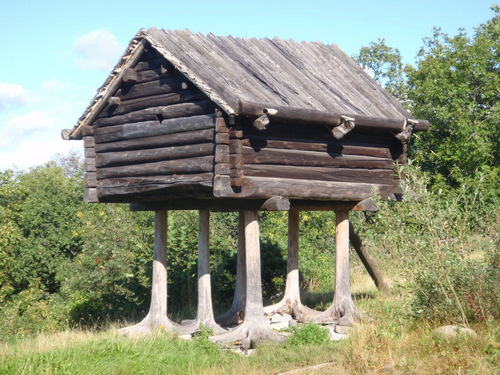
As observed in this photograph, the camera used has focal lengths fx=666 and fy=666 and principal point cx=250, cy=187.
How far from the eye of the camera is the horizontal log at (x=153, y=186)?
10281 mm

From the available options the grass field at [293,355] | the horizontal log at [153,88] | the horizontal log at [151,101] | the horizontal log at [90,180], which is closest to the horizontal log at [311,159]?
the horizontal log at [151,101]

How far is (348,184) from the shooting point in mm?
11703

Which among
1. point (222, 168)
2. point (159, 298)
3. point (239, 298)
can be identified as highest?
point (222, 168)

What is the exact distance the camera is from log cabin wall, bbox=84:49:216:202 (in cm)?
1038

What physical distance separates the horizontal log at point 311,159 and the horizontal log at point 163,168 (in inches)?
24.9

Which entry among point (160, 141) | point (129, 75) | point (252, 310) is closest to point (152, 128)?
point (160, 141)

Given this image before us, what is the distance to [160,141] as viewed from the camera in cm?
1097

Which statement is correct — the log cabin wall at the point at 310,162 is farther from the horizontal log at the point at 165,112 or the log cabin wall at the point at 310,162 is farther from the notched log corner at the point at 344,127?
the horizontal log at the point at 165,112

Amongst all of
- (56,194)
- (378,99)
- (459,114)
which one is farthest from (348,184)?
(56,194)

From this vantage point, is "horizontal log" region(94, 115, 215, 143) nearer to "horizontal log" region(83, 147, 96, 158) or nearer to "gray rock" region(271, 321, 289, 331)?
"horizontal log" region(83, 147, 96, 158)

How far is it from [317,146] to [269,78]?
4.68 feet

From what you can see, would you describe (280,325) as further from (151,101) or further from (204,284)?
(151,101)

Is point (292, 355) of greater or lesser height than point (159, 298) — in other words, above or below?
below

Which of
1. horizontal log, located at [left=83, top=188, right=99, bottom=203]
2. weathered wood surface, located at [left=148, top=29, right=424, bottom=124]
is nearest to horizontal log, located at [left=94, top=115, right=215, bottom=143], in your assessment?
weathered wood surface, located at [left=148, top=29, right=424, bottom=124]
